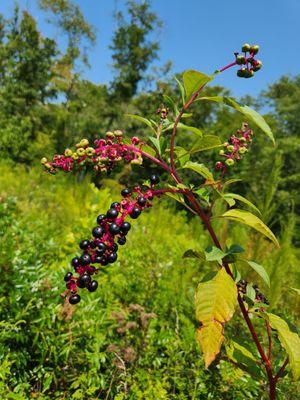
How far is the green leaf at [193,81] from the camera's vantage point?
0.96 m

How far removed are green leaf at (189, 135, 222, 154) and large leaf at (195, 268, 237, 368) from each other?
15.8 inches

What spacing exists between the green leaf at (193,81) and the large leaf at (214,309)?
0.53 metres

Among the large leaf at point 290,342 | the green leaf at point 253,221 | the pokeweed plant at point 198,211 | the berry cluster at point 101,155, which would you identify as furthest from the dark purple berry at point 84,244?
the large leaf at point 290,342

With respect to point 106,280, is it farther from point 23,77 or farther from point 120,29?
point 120,29

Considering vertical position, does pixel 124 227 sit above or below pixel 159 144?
below

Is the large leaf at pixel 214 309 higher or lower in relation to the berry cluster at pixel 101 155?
lower

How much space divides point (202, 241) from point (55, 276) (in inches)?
134

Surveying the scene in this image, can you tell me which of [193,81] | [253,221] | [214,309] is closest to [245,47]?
[193,81]

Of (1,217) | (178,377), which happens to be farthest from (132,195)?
(1,217)

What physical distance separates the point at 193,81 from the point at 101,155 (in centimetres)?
33

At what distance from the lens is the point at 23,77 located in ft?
59.5

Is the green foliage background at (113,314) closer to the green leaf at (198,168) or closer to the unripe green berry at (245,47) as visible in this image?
the green leaf at (198,168)

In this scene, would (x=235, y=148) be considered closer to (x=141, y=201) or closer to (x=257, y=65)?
(x=257, y=65)

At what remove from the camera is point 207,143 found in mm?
1137
